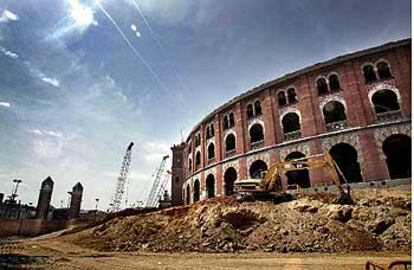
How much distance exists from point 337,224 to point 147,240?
472 inches

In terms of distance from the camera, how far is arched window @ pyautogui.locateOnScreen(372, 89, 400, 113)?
79.6 ft

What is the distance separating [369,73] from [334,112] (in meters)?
4.46

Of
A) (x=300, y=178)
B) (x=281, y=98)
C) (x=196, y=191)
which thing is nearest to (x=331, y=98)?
(x=281, y=98)

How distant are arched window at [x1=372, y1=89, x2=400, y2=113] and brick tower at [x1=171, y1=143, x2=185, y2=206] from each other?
29375 millimetres

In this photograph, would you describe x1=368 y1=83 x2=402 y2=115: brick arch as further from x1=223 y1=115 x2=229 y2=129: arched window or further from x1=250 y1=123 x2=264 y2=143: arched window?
x1=223 y1=115 x2=229 y2=129: arched window

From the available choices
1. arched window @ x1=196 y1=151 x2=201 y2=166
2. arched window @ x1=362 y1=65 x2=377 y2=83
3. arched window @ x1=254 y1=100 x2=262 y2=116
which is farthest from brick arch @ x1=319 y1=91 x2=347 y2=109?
arched window @ x1=196 y1=151 x2=201 y2=166

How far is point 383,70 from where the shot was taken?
24.0m

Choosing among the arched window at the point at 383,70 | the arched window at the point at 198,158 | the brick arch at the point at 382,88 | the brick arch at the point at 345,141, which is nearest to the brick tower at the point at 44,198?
the arched window at the point at 198,158

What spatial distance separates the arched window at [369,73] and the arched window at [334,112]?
301 centimetres

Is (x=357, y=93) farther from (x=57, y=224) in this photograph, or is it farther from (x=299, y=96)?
(x=57, y=224)

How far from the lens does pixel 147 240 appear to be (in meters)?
19.0

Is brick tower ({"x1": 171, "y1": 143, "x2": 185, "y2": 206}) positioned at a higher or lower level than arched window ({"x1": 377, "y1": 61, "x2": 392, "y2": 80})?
lower

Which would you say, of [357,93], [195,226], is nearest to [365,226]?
[195,226]

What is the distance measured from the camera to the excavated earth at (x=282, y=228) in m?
14.0
